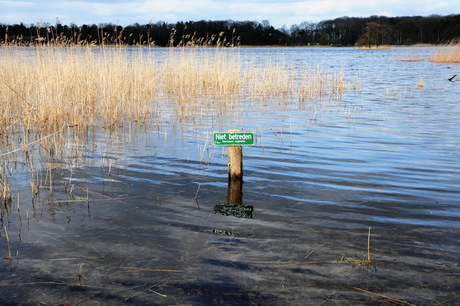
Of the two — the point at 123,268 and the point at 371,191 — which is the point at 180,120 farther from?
the point at 123,268

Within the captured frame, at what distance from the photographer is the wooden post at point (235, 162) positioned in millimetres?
5414

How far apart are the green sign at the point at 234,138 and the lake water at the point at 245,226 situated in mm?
625

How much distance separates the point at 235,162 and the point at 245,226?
141cm

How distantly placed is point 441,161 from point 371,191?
6.58 ft

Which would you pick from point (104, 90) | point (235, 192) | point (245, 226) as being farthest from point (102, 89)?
point (245, 226)

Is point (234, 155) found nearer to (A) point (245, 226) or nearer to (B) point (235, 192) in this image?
(B) point (235, 192)

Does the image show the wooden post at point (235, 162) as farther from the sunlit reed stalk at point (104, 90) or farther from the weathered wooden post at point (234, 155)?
the sunlit reed stalk at point (104, 90)

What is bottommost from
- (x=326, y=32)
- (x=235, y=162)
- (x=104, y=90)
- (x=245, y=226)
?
(x=245, y=226)

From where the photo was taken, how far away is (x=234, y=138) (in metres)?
5.03

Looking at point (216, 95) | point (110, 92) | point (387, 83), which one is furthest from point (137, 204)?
point (387, 83)

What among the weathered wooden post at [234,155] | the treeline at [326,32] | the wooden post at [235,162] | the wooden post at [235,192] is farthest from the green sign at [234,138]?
the treeline at [326,32]

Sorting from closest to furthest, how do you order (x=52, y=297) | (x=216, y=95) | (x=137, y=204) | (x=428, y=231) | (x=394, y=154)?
(x=52, y=297), (x=428, y=231), (x=137, y=204), (x=394, y=154), (x=216, y=95)

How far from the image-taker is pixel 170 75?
14.8m

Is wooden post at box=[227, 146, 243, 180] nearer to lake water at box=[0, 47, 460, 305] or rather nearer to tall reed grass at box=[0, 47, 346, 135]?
lake water at box=[0, 47, 460, 305]
